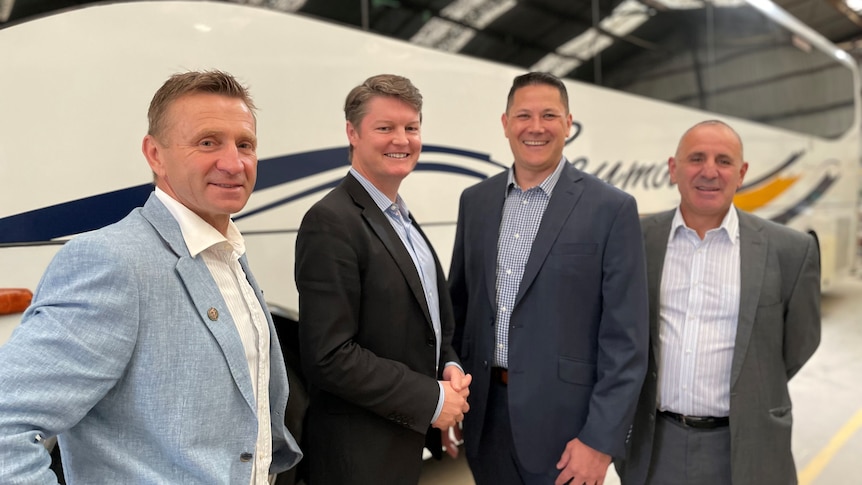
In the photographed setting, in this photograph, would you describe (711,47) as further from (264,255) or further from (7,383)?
(7,383)

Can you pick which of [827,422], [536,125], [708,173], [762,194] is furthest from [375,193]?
[762,194]

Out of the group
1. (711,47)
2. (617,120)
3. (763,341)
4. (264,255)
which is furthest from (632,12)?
(264,255)

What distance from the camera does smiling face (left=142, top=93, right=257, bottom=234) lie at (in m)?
1.11

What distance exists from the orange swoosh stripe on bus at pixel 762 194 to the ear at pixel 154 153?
18.3ft

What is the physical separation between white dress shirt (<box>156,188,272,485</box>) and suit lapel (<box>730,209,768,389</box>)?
1.57 meters

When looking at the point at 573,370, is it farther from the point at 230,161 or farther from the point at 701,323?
the point at 230,161

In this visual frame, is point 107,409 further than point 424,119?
No

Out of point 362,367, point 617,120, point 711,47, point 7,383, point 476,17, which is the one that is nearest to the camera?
point 7,383

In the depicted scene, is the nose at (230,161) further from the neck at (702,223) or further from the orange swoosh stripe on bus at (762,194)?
the orange swoosh stripe on bus at (762,194)

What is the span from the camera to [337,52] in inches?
102

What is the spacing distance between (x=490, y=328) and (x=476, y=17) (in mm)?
1989

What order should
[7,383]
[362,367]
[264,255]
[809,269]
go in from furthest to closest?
[264,255]
[809,269]
[362,367]
[7,383]

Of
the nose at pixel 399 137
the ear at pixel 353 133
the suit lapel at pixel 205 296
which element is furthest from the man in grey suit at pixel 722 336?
the suit lapel at pixel 205 296

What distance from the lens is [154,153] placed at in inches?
45.2
